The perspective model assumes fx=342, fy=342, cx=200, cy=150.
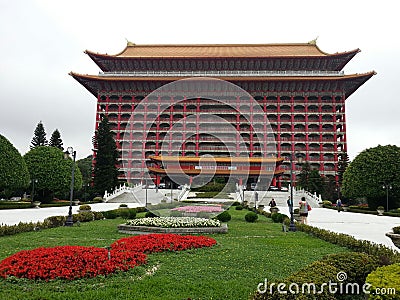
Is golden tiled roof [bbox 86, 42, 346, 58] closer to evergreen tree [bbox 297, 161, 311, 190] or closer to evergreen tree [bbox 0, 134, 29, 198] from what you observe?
evergreen tree [bbox 297, 161, 311, 190]

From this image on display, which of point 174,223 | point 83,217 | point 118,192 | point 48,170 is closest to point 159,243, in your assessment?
point 174,223

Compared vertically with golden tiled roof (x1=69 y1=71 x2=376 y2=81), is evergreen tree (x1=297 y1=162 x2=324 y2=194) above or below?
below

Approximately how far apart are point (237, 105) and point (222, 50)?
15.4 meters

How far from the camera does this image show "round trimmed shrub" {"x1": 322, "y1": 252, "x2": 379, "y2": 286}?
516 cm

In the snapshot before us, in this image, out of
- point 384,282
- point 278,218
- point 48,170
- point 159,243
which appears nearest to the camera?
point 384,282

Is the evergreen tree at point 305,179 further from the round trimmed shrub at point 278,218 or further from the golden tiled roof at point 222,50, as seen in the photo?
the round trimmed shrub at point 278,218

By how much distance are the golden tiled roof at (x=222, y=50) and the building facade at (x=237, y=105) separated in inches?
13.9

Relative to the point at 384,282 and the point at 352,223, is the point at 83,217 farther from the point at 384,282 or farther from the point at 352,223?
the point at 384,282

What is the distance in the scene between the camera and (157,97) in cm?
5591

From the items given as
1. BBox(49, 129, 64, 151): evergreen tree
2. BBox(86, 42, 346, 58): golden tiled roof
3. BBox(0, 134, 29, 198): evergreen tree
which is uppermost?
BBox(86, 42, 346, 58): golden tiled roof

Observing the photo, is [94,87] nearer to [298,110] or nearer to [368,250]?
[298,110]

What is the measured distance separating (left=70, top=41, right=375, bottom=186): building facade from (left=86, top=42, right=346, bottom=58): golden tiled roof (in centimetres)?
35

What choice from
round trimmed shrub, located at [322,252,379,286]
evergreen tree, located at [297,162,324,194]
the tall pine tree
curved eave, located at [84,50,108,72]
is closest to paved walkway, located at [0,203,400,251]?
round trimmed shrub, located at [322,252,379,286]

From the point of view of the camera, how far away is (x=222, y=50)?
64.0 metres
